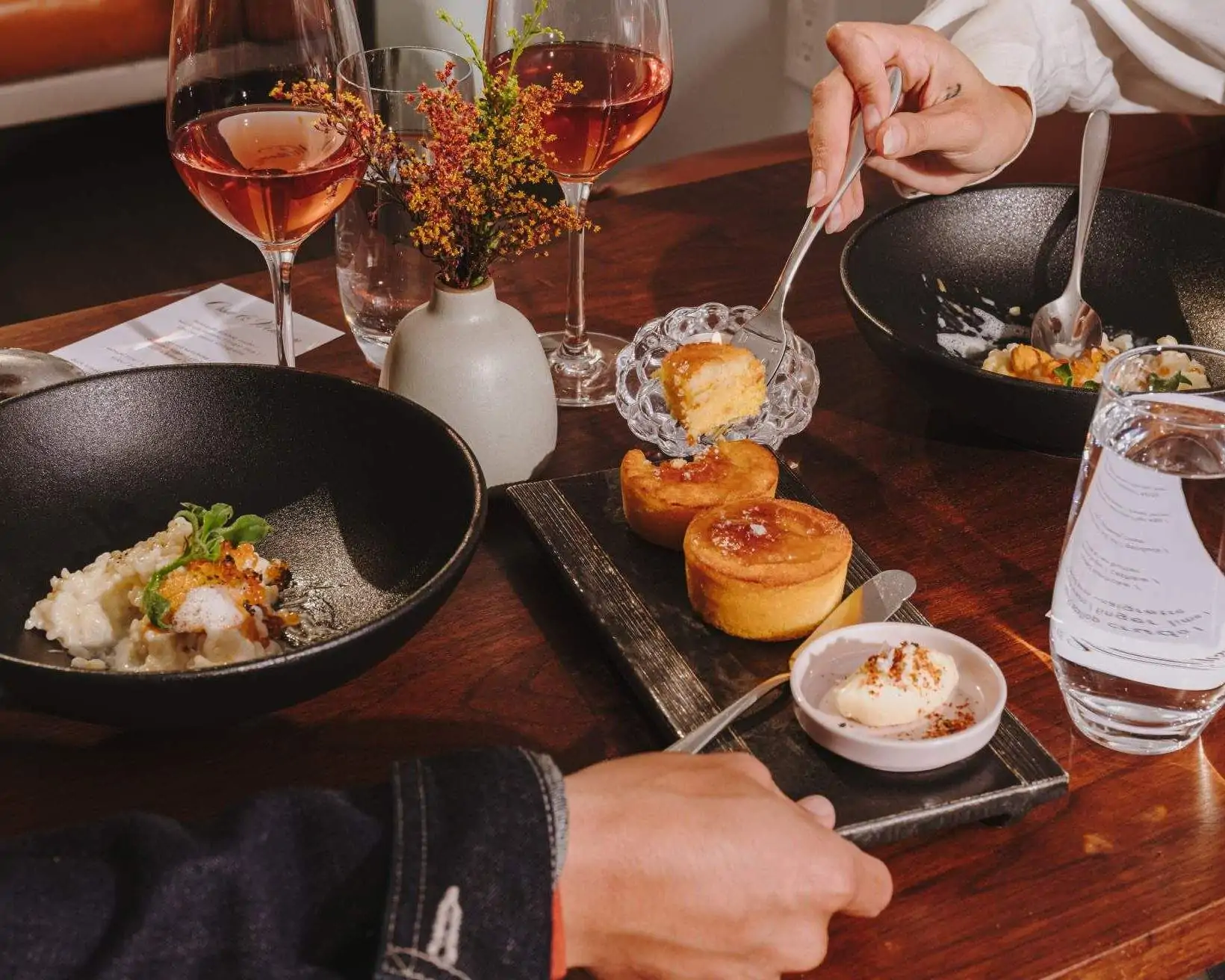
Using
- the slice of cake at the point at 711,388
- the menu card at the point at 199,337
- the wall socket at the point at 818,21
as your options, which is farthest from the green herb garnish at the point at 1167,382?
the wall socket at the point at 818,21

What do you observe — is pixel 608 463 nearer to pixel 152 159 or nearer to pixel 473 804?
pixel 473 804

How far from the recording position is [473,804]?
0.69 m

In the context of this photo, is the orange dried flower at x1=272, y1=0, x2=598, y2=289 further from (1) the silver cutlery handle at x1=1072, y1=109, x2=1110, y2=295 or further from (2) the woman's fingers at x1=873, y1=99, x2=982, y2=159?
(1) the silver cutlery handle at x1=1072, y1=109, x2=1110, y2=295

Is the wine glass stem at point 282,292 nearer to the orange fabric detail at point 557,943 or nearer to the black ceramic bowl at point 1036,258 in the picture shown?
the black ceramic bowl at point 1036,258

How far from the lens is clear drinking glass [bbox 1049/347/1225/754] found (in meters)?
0.81

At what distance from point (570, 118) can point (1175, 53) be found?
1.11 metres

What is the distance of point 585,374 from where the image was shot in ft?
4.35

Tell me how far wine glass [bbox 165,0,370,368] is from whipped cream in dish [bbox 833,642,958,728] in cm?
60

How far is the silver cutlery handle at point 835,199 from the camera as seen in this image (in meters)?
1.22

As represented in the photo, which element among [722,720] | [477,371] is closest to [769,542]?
[722,720]

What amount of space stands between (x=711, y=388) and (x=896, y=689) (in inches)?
15.8

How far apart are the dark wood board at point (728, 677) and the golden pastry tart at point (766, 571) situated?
0.06 ft

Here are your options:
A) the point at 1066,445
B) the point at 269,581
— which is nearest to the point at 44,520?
the point at 269,581

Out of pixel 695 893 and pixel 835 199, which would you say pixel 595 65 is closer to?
pixel 835 199
